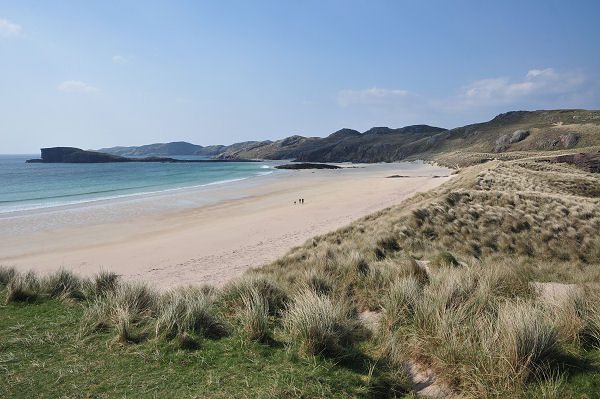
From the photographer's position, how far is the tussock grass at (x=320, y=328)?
4.06m

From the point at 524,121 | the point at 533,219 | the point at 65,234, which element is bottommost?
the point at 65,234

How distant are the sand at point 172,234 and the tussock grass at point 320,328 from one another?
21.2ft

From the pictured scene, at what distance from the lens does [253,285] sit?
6.06 metres

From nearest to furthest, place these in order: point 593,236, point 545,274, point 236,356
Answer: point 236,356
point 545,274
point 593,236

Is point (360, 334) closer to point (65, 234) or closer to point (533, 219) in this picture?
point (533, 219)

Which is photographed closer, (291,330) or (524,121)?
(291,330)

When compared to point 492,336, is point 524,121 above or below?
above

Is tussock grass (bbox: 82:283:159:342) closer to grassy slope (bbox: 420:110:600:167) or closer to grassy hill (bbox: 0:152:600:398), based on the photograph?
grassy hill (bbox: 0:152:600:398)

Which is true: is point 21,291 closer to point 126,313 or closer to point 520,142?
point 126,313

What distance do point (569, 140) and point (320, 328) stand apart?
8629 centimetres

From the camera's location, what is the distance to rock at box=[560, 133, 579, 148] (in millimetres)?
66625

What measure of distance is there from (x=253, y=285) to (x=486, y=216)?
1306 cm

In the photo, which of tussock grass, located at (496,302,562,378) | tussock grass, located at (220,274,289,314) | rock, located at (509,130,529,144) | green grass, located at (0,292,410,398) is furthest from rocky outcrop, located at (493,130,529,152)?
green grass, located at (0,292,410,398)

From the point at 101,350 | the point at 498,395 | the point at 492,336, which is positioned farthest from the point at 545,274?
the point at 101,350
